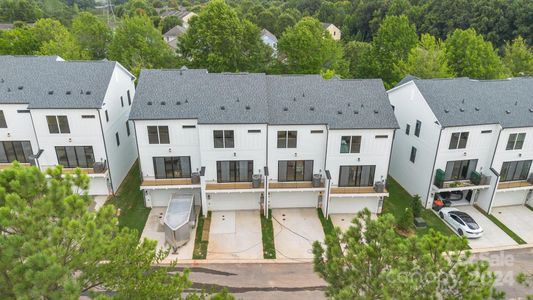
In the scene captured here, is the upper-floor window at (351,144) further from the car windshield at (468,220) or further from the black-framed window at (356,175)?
the car windshield at (468,220)

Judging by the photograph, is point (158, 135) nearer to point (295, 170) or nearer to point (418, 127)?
point (295, 170)

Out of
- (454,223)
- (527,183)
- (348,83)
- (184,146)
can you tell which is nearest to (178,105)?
(184,146)

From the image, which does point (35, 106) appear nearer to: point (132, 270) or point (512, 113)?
point (132, 270)

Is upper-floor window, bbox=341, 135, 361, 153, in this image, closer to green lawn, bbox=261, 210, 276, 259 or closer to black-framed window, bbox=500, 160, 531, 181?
green lawn, bbox=261, 210, 276, 259

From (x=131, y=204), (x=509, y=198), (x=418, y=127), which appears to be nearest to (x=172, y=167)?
(x=131, y=204)

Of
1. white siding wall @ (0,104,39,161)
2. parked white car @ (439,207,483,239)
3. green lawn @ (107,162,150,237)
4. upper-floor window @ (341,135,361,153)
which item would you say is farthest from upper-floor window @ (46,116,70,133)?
parked white car @ (439,207,483,239)
